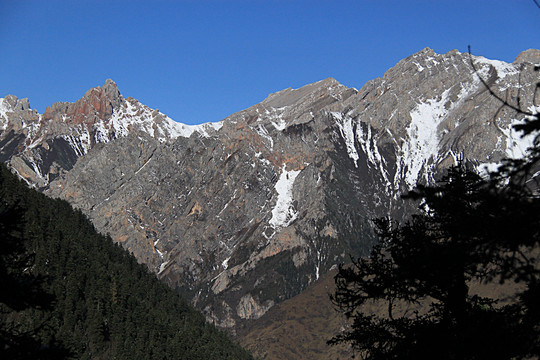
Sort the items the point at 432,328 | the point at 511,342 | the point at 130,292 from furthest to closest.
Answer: the point at 130,292
the point at 432,328
the point at 511,342

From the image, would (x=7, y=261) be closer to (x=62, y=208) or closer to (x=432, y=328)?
(x=432, y=328)

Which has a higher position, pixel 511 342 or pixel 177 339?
pixel 177 339

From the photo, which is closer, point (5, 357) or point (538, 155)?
point (538, 155)

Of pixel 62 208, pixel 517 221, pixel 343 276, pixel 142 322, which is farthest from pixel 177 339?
pixel 517 221

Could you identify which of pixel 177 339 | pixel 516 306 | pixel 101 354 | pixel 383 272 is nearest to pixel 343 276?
pixel 383 272

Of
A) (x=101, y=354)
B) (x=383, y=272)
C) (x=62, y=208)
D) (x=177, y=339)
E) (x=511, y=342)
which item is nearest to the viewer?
(x=511, y=342)

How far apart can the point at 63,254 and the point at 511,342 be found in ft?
481

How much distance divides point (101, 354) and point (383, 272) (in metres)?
121

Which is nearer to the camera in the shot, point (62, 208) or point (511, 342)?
point (511, 342)

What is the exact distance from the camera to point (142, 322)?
5901 inches

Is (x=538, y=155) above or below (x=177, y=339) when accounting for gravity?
below

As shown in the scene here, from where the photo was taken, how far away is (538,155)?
11.0m

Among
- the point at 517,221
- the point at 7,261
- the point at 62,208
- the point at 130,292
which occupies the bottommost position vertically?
the point at 517,221

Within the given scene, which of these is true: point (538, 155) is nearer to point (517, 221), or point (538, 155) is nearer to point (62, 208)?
point (517, 221)
